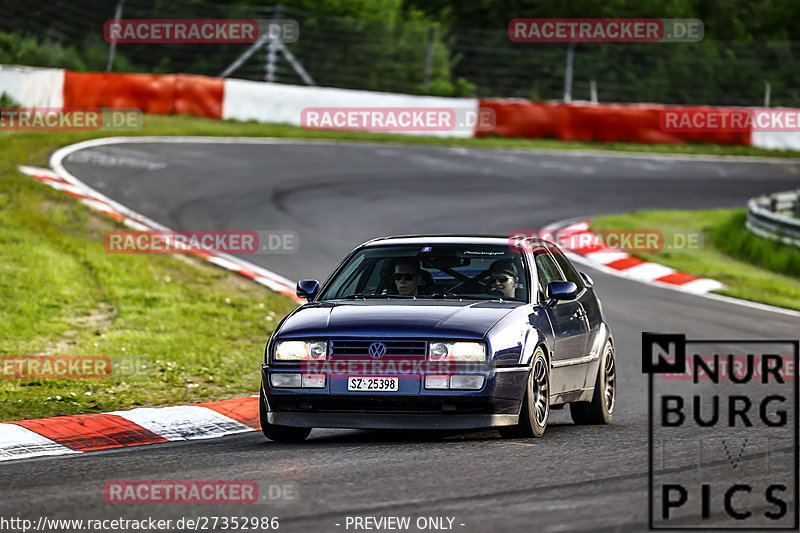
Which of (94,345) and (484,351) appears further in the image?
(94,345)

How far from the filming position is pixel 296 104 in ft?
104

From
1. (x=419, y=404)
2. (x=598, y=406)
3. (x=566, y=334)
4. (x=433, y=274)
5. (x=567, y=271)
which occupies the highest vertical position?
(x=433, y=274)

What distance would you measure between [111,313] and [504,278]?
A: 17.6 ft

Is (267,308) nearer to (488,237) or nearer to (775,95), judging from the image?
(488,237)

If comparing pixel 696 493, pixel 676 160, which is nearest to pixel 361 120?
pixel 676 160

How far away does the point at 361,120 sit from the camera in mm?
32625

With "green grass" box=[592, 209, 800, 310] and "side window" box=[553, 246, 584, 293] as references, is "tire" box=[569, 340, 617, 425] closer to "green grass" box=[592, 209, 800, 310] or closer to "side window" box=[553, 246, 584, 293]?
"side window" box=[553, 246, 584, 293]

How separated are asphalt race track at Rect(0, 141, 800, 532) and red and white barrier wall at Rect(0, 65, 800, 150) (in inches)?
92.2

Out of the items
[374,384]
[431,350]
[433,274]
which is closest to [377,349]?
[374,384]

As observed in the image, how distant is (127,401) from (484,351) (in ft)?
11.5

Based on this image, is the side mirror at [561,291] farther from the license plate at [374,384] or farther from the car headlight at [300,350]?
the car headlight at [300,350]

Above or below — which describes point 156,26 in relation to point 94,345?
above

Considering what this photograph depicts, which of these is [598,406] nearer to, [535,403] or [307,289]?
[535,403]

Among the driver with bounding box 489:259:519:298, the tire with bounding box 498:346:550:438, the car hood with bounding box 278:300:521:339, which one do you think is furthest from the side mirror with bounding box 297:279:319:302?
the tire with bounding box 498:346:550:438
